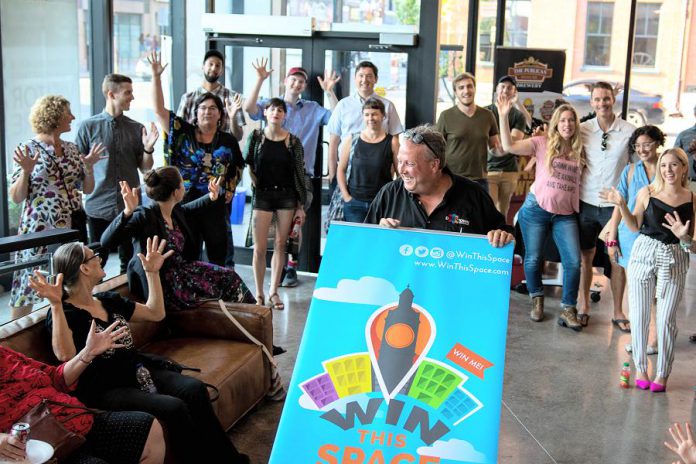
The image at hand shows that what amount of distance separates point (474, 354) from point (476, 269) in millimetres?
354

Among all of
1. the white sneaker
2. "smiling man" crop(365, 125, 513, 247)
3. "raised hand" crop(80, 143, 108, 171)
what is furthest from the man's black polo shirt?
"raised hand" crop(80, 143, 108, 171)

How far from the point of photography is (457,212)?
12.0ft

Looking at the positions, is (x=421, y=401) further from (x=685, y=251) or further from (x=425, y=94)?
(x=425, y=94)

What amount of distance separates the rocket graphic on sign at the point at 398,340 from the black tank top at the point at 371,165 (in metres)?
3.56

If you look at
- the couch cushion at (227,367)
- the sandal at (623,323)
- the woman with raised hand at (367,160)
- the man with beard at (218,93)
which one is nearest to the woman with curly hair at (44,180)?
the man with beard at (218,93)

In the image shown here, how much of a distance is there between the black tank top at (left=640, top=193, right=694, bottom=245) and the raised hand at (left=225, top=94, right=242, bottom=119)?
3.22 metres

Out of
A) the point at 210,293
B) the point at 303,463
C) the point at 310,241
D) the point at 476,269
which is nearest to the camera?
the point at 303,463

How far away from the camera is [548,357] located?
5.74 meters

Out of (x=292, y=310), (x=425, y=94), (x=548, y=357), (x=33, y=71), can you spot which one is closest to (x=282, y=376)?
(x=292, y=310)

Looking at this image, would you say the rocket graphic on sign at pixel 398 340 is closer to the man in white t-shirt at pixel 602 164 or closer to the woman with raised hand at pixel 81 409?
the woman with raised hand at pixel 81 409

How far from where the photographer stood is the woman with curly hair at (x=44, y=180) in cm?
524

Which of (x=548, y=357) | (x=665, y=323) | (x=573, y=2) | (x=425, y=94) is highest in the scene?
(x=573, y=2)

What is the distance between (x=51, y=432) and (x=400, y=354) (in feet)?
4.31

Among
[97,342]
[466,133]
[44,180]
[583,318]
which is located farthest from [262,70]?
[97,342]
